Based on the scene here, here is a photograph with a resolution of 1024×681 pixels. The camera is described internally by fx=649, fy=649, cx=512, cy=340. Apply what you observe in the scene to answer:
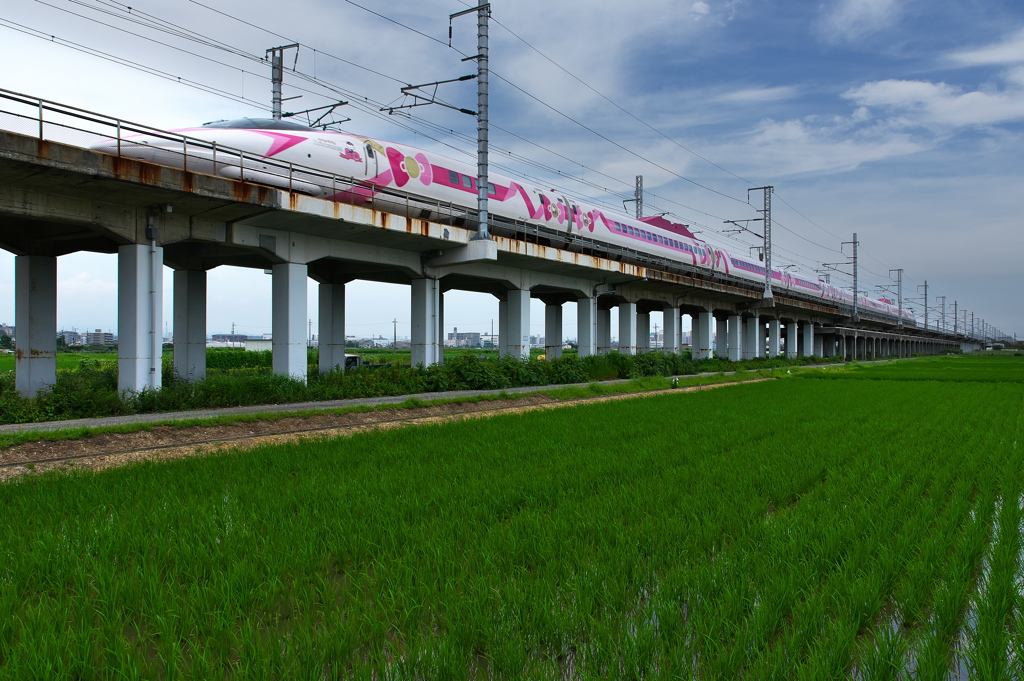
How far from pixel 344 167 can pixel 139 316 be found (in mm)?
8507

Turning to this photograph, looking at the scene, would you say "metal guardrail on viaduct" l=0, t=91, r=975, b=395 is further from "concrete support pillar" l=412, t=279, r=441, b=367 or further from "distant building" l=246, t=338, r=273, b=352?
"distant building" l=246, t=338, r=273, b=352

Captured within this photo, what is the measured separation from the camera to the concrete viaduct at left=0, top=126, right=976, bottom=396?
17.2m

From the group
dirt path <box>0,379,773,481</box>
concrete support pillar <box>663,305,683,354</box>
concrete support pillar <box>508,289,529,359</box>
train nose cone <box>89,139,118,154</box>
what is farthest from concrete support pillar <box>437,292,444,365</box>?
concrete support pillar <box>663,305,683,354</box>

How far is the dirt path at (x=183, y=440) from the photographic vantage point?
11094 mm

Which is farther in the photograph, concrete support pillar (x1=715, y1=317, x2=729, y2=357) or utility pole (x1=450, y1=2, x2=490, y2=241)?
concrete support pillar (x1=715, y1=317, x2=729, y2=357)

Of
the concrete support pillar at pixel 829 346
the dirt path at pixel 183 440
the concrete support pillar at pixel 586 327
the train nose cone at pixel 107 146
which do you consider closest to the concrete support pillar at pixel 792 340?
the concrete support pillar at pixel 829 346

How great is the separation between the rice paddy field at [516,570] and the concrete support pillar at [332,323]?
74.6ft

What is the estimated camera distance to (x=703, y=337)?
61.1m

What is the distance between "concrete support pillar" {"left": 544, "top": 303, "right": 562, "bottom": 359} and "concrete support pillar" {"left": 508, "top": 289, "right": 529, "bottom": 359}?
11.8 metres

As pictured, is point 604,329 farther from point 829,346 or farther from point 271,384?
point 829,346

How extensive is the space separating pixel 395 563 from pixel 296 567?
802mm

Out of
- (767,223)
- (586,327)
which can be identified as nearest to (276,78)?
(586,327)

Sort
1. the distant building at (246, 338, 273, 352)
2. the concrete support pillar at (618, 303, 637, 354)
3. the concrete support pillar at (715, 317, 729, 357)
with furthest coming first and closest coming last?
the concrete support pillar at (715, 317, 729, 357)
the distant building at (246, 338, 273, 352)
the concrete support pillar at (618, 303, 637, 354)

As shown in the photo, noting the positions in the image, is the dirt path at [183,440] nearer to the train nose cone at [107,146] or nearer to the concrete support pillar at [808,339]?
the train nose cone at [107,146]
